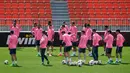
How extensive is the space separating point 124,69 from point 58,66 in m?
4.01

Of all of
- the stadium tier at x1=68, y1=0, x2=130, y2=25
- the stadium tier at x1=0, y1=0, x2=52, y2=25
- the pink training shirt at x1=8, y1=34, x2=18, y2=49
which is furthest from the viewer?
the stadium tier at x1=68, y1=0, x2=130, y2=25

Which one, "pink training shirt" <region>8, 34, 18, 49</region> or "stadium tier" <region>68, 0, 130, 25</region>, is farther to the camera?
"stadium tier" <region>68, 0, 130, 25</region>

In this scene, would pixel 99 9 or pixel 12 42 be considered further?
pixel 99 9

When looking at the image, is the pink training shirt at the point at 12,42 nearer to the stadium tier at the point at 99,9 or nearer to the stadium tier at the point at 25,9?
the stadium tier at the point at 25,9

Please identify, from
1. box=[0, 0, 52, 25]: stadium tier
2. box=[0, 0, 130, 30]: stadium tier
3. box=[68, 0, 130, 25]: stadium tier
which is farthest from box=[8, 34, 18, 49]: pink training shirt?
box=[68, 0, 130, 25]: stadium tier

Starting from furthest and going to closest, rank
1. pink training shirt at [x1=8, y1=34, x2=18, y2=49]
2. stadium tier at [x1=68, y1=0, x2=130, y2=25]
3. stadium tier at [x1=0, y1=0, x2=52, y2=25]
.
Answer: stadium tier at [x1=68, y1=0, x2=130, y2=25], stadium tier at [x1=0, y1=0, x2=52, y2=25], pink training shirt at [x1=8, y1=34, x2=18, y2=49]

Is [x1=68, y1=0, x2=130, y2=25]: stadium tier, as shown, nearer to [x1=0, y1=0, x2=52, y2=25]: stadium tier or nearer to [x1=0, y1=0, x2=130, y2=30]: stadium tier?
[x1=0, y1=0, x2=130, y2=30]: stadium tier

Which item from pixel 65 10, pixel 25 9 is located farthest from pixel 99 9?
pixel 25 9

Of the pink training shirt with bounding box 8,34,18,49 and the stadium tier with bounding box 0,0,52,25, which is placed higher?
the stadium tier with bounding box 0,0,52,25


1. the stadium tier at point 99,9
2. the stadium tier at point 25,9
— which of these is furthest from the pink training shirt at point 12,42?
the stadium tier at point 99,9

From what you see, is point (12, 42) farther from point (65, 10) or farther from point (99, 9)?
point (99, 9)

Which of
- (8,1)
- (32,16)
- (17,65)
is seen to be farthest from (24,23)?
(17,65)

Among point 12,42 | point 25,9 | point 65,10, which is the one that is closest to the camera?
point 12,42

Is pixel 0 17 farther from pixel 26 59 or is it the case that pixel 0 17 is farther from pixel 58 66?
pixel 58 66
